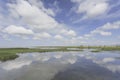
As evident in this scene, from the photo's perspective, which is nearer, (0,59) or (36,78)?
(36,78)

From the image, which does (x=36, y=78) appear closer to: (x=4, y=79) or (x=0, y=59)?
(x=4, y=79)

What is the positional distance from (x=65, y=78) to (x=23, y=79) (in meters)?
6.47

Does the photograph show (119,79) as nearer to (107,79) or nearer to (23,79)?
(107,79)

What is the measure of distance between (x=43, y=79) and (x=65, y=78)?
3.43 m

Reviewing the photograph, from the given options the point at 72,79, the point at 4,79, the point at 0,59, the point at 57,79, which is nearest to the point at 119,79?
the point at 72,79

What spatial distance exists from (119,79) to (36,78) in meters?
12.6

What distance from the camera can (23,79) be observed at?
64.2 ft

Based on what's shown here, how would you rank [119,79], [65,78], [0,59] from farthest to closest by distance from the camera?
[0,59] → [65,78] → [119,79]

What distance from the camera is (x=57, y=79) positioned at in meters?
19.5

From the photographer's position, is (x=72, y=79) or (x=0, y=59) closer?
(x=72, y=79)

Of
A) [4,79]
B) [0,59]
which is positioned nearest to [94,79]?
[4,79]

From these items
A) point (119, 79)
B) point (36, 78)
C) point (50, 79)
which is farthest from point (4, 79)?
point (119, 79)

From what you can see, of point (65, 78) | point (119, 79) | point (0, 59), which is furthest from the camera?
point (0, 59)

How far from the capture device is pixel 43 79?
19.6 metres
